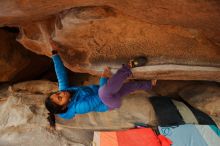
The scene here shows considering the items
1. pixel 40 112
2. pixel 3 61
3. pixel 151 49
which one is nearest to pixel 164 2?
pixel 151 49

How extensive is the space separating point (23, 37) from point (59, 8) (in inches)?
44.9

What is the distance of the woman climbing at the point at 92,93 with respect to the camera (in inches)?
92.3

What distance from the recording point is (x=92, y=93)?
110 inches

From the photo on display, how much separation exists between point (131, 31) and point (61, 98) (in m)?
0.94

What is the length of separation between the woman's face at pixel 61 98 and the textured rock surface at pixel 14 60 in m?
1.94

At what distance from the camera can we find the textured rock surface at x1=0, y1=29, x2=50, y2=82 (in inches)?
160

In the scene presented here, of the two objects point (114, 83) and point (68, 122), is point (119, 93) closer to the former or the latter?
point (114, 83)

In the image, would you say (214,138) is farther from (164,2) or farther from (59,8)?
(59,8)

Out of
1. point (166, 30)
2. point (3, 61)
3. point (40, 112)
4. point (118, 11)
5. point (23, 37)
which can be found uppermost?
point (118, 11)

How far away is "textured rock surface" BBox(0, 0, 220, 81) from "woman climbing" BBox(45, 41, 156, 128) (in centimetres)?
12

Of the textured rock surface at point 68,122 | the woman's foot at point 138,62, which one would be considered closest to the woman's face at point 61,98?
the woman's foot at point 138,62

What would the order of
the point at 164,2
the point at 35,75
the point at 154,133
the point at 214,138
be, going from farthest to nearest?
the point at 35,75 → the point at 154,133 → the point at 214,138 → the point at 164,2

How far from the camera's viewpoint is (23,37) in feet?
10.4

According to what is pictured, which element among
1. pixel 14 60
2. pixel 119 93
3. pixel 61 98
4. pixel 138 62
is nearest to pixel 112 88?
pixel 119 93
